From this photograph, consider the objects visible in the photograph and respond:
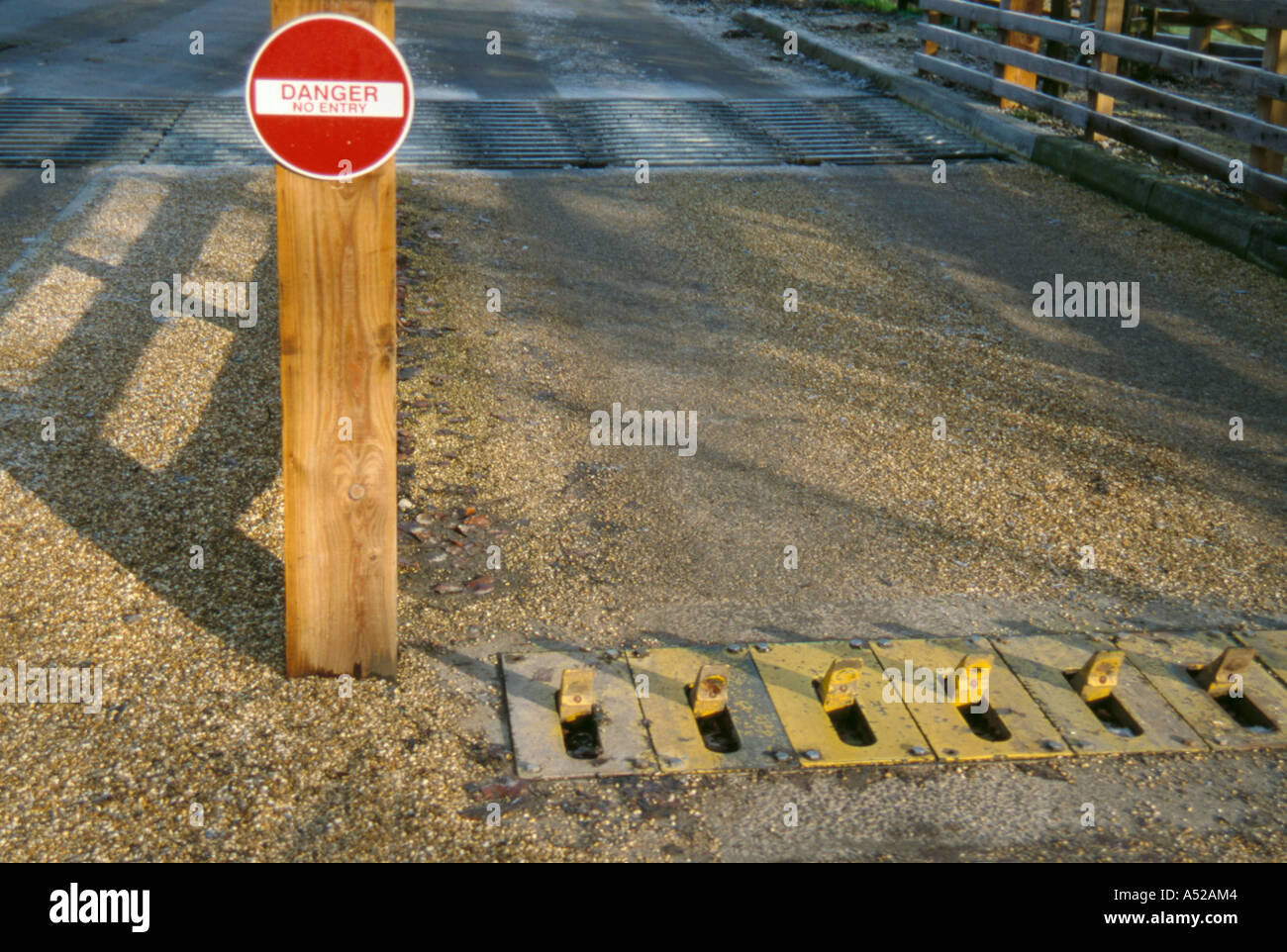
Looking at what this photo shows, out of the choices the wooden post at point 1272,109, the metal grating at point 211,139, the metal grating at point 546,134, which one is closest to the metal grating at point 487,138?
the metal grating at point 546,134

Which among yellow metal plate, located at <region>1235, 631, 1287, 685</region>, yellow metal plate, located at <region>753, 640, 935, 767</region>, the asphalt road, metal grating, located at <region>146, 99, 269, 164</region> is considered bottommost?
yellow metal plate, located at <region>753, 640, 935, 767</region>

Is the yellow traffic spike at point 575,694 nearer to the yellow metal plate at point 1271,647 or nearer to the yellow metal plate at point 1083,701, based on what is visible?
the yellow metal plate at point 1083,701

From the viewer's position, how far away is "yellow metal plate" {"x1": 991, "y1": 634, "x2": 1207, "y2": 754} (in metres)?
3.82

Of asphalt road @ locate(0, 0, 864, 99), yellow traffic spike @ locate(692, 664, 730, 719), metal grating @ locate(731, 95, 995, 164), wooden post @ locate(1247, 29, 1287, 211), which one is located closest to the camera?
yellow traffic spike @ locate(692, 664, 730, 719)

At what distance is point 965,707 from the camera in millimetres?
3994

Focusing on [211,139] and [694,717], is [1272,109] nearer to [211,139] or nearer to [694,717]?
[694,717]

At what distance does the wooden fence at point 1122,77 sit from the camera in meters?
8.70

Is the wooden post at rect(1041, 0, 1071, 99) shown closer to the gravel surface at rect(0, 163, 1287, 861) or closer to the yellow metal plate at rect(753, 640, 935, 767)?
the gravel surface at rect(0, 163, 1287, 861)

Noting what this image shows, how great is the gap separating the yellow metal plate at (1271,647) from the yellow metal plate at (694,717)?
172 centimetres

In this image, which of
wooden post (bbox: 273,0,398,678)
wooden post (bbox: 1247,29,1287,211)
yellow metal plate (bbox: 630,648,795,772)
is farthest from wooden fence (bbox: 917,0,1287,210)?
wooden post (bbox: 273,0,398,678)

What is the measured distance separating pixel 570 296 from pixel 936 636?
4.03 meters

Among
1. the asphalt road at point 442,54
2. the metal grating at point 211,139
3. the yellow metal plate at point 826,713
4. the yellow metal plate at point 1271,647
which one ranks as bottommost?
the yellow metal plate at point 826,713

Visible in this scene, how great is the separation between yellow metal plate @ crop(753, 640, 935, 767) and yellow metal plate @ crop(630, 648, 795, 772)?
5 cm

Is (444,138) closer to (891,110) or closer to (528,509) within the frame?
(891,110)
